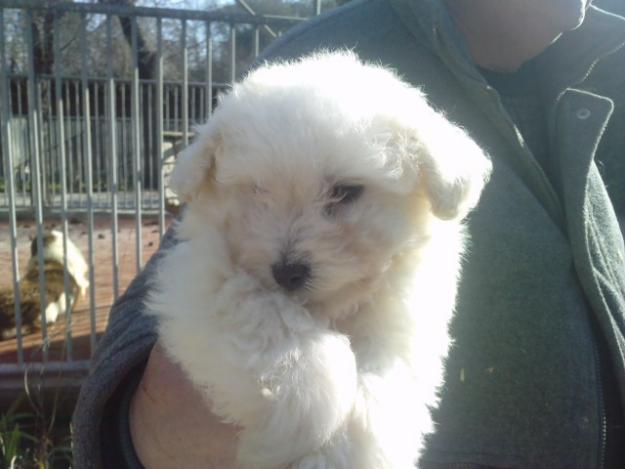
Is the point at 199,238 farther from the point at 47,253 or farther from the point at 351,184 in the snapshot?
the point at 47,253

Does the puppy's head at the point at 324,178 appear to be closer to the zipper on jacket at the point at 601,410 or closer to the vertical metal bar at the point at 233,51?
the zipper on jacket at the point at 601,410

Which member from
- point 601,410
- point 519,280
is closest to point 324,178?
point 519,280

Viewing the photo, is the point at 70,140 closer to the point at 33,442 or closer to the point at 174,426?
the point at 33,442

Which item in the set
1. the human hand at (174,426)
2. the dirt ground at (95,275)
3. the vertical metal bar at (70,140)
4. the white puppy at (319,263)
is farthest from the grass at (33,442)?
the vertical metal bar at (70,140)

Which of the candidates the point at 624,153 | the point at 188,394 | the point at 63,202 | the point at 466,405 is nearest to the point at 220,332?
the point at 188,394

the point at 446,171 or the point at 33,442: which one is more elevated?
the point at 446,171
